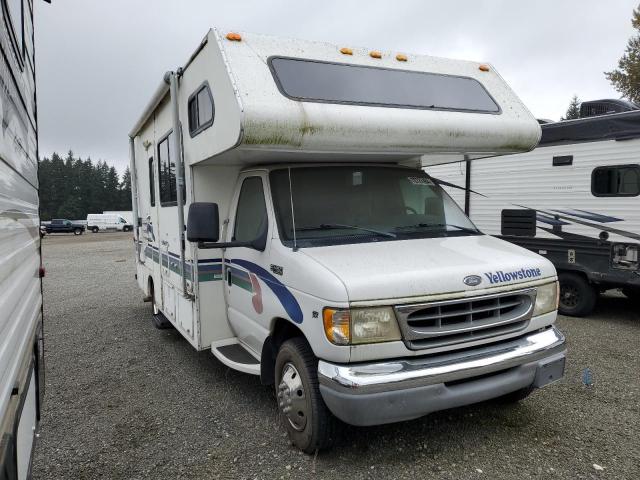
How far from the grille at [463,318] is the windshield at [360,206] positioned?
0.84m

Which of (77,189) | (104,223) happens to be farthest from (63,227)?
(77,189)

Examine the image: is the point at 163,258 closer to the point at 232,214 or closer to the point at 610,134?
the point at 232,214

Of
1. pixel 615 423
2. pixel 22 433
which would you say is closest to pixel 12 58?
pixel 22 433

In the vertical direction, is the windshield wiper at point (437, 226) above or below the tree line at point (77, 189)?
below

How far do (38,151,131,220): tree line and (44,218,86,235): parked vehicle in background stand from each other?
30376mm

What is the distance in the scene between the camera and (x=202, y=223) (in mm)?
3566

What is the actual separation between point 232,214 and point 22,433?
2616mm

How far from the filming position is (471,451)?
3334 millimetres

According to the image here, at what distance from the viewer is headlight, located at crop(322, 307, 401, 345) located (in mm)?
2875

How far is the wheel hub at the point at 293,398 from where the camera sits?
10.8 ft

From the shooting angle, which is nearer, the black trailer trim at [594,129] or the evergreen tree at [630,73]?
the black trailer trim at [594,129]

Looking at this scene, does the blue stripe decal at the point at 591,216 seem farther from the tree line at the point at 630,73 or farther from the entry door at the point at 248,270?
the tree line at the point at 630,73

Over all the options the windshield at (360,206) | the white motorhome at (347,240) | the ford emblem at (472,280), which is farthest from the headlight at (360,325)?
the windshield at (360,206)

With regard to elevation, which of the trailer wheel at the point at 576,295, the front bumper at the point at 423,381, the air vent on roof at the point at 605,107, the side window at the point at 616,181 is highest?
the air vent on roof at the point at 605,107
